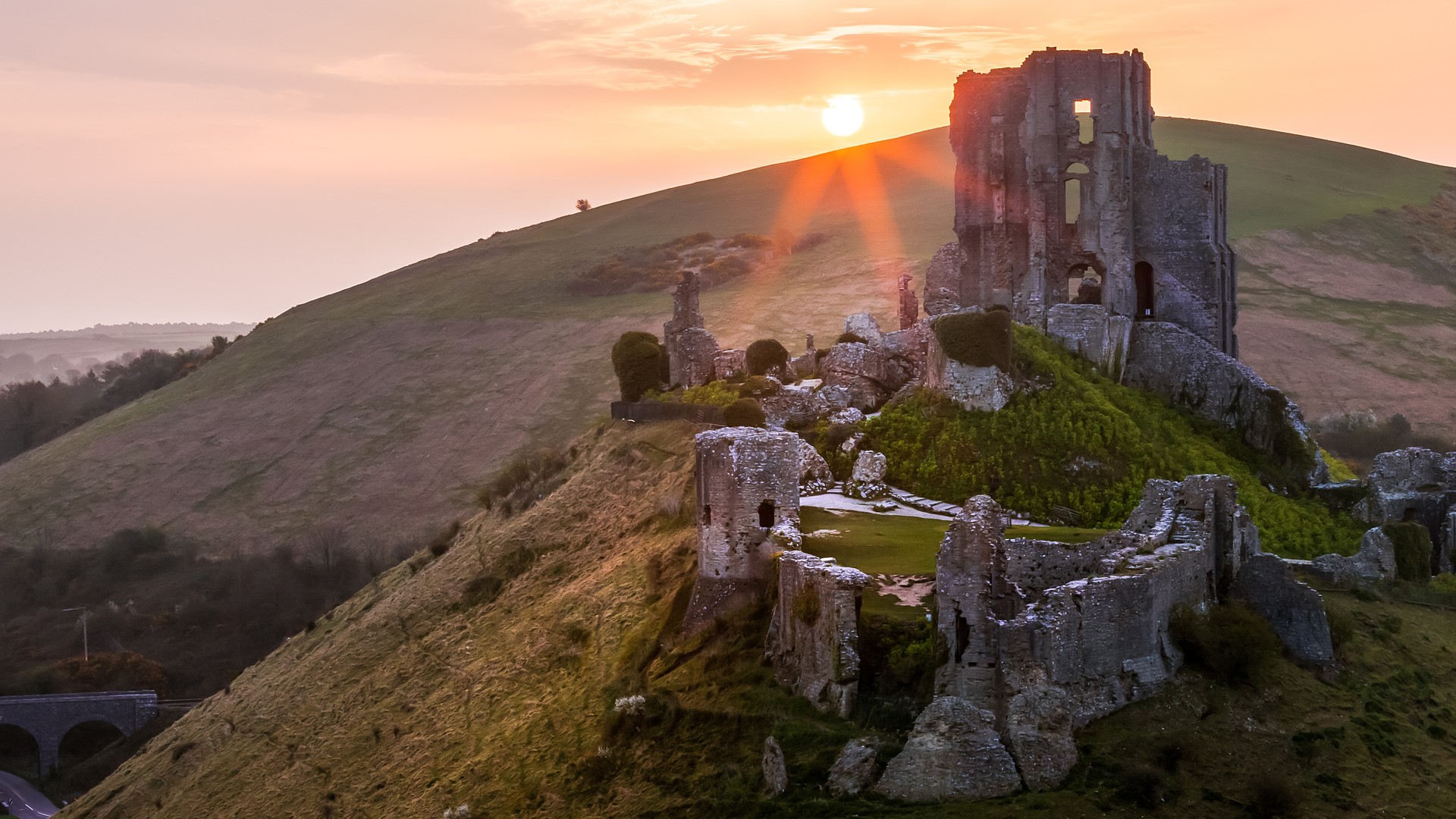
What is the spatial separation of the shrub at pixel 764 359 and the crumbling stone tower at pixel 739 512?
22168 millimetres

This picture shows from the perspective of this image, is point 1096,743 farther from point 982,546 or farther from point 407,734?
point 407,734

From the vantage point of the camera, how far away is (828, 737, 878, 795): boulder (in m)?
24.8

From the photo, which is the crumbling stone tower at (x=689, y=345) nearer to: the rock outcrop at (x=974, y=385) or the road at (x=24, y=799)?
the rock outcrop at (x=974, y=385)

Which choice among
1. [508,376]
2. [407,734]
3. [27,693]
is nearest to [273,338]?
[508,376]

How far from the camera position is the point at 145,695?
8125cm

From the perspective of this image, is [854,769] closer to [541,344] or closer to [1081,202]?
[1081,202]

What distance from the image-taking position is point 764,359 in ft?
180

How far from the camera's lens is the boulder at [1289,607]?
30.1 m

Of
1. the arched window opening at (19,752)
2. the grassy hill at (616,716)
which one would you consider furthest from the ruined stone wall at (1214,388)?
the arched window opening at (19,752)

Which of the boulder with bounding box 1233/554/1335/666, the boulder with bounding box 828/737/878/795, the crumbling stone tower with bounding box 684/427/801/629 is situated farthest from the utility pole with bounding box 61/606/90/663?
the boulder with bounding box 828/737/878/795

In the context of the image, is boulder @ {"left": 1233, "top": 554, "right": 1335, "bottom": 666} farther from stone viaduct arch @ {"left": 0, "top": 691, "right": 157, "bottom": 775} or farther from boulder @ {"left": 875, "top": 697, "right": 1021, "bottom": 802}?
stone viaduct arch @ {"left": 0, "top": 691, "right": 157, "bottom": 775}

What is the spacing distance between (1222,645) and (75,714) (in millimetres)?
65610

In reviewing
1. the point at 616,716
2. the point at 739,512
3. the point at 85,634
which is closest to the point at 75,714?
the point at 85,634

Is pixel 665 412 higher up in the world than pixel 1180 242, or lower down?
lower down
